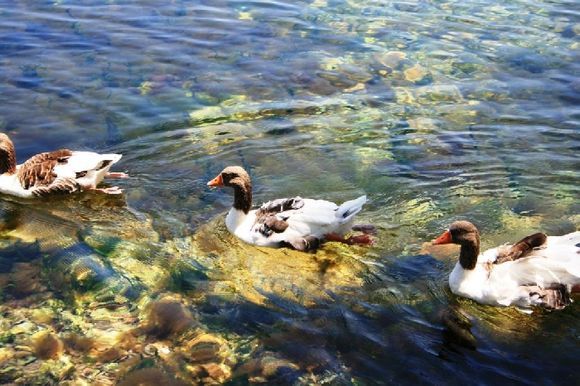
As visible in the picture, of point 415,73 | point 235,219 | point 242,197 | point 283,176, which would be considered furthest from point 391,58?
point 235,219

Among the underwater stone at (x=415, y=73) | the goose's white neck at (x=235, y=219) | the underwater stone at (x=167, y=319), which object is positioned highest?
the underwater stone at (x=415, y=73)

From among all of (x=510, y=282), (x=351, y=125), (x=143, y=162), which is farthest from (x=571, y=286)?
(x=143, y=162)

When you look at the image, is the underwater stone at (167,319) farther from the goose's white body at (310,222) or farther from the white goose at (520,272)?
the white goose at (520,272)

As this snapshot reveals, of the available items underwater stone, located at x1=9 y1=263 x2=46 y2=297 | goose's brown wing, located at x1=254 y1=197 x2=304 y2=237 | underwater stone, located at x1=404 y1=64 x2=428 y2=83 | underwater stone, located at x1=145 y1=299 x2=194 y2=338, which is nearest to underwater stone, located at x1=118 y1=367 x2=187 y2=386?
underwater stone, located at x1=145 y1=299 x2=194 y2=338

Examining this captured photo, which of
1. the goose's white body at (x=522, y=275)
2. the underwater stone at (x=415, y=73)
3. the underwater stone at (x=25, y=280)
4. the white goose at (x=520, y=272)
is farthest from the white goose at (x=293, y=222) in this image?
the underwater stone at (x=415, y=73)

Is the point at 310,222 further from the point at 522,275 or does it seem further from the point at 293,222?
the point at 522,275

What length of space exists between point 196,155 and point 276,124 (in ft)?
5.47

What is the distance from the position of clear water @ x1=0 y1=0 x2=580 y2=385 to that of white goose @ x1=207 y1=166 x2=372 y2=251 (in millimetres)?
216

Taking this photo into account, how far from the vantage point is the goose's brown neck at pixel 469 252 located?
7625mm

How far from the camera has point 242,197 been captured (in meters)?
8.88

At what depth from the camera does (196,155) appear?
35.7 feet

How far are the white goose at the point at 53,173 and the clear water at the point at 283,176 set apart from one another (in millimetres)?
259

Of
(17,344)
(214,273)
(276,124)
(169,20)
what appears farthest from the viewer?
(169,20)

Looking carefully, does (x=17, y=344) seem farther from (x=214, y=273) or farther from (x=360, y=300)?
(x=360, y=300)
